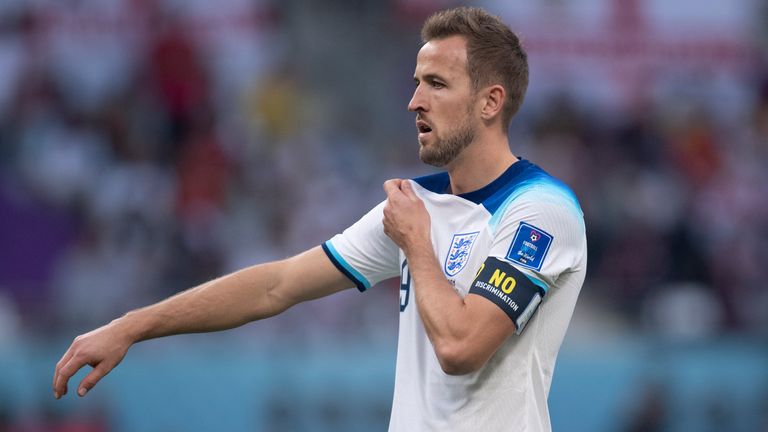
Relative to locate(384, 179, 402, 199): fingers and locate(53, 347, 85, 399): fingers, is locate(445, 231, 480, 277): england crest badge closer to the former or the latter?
locate(384, 179, 402, 199): fingers

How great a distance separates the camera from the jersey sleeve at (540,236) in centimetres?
409

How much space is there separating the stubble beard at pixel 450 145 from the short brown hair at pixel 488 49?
15 centimetres

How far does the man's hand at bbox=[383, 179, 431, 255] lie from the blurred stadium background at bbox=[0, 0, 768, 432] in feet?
16.1

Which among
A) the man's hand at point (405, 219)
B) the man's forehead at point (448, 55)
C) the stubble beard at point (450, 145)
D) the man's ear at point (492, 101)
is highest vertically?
the man's forehead at point (448, 55)

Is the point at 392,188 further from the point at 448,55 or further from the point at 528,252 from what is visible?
the point at 528,252

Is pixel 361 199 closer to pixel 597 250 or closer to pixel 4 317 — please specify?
pixel 597 250

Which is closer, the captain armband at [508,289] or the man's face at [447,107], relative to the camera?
the captain armband at [508,289]

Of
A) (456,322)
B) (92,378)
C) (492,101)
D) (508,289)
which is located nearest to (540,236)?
(508,289)

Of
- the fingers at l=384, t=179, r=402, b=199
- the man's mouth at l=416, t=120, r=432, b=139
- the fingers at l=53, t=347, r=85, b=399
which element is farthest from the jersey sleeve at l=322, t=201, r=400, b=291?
the fingers at l=53, t=347, r=85, b=399

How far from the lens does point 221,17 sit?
12.0 m

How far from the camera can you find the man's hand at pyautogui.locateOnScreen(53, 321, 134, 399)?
4250mm

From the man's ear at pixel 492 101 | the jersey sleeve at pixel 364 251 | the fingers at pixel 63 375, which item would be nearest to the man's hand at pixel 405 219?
the jersey sleeve at pixel 364 251

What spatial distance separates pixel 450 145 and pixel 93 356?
1.44 meters

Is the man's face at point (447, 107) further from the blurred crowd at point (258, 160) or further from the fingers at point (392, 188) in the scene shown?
the blurred crowd at point (258, 160)
